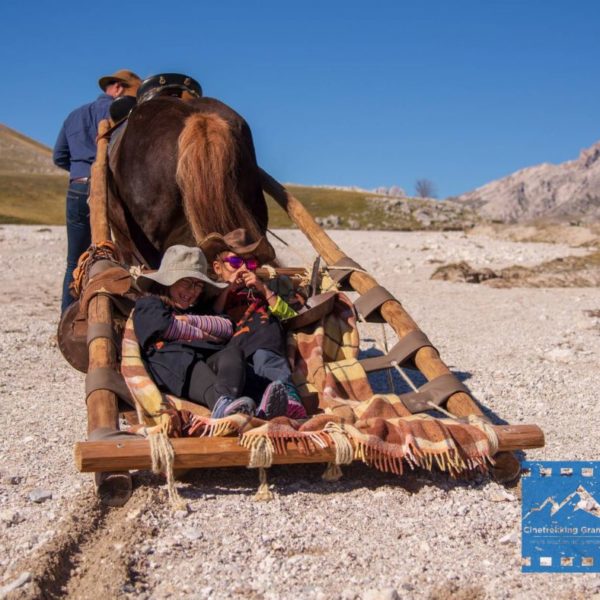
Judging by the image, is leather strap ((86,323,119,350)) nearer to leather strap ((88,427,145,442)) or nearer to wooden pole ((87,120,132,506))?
wooden pole ((87,120,132,506))

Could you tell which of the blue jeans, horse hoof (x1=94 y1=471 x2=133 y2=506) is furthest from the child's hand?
the blue jeans

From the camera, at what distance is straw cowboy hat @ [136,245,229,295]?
399 centimetres

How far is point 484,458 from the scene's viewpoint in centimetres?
339

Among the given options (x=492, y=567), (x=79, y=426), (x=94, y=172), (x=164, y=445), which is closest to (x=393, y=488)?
(x=492, y=567)

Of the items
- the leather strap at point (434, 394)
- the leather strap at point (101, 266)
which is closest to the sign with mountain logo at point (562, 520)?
the leather strap at point (434, 394)

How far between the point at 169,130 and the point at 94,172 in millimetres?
693

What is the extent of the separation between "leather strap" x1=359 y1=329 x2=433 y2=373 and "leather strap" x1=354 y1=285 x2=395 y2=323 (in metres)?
0.38

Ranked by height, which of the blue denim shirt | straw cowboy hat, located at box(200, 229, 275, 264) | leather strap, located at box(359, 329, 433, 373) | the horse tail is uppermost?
the blue denim shirt

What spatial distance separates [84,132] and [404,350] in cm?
351

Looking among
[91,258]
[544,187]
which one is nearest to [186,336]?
[91,258]

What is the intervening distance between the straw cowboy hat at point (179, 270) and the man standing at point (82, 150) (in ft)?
8.14

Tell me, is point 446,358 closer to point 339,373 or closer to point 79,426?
point 339,373

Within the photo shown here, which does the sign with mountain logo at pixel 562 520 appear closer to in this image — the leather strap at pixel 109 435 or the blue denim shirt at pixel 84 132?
the leather strap at pixel 109 435

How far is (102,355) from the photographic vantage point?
388cm
